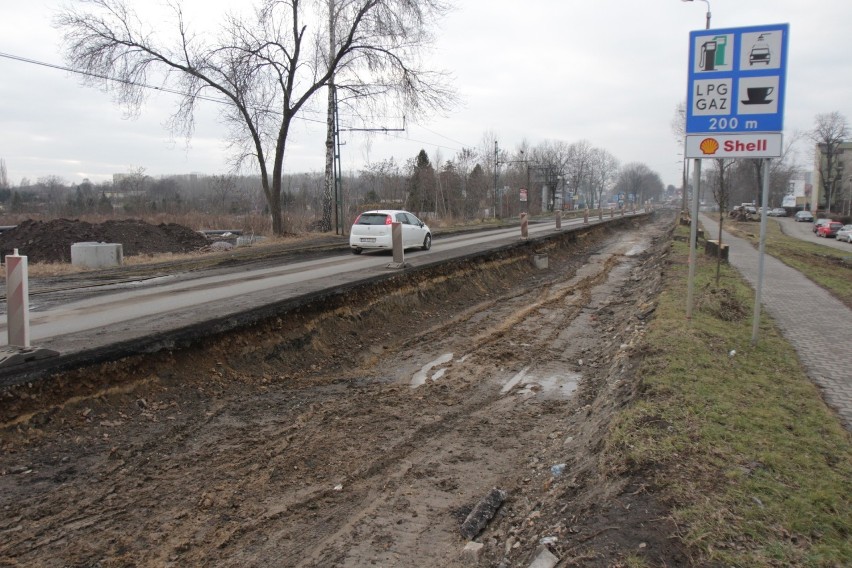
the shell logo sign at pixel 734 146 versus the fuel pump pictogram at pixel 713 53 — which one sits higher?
the fuel pump pictogram at pixel 713 53

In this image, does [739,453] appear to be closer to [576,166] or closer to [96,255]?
[96,255]

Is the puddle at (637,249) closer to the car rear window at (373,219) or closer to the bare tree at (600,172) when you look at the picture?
the car rear window at (373,219)

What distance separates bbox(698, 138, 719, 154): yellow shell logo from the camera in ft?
24.2

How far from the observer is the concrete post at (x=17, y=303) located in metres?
5.44

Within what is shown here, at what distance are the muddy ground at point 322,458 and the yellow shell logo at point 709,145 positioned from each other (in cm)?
271

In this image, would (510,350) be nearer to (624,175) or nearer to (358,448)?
(358,448)

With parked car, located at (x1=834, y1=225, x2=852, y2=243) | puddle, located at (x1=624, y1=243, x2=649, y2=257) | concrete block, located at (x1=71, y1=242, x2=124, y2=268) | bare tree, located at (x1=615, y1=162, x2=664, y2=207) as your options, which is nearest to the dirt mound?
concrete block, located at (x1=71, y1=242, x2=124, y2=268)

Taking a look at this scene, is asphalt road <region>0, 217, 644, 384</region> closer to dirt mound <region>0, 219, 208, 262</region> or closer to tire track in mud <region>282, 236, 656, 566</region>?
tire track in mud <region>282, 236, 656, 566</region>

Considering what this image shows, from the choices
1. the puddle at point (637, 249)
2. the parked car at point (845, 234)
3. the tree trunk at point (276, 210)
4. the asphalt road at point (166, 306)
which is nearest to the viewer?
the asphalt road at point (166, 306)

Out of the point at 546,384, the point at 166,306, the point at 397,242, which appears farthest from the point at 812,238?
the point at 166,306

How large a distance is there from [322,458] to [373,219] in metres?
14.1

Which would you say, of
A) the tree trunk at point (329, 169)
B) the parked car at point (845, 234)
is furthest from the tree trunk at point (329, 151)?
the parked car at point (845, 234)

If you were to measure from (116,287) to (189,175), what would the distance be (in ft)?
305

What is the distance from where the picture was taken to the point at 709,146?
24.3ft
